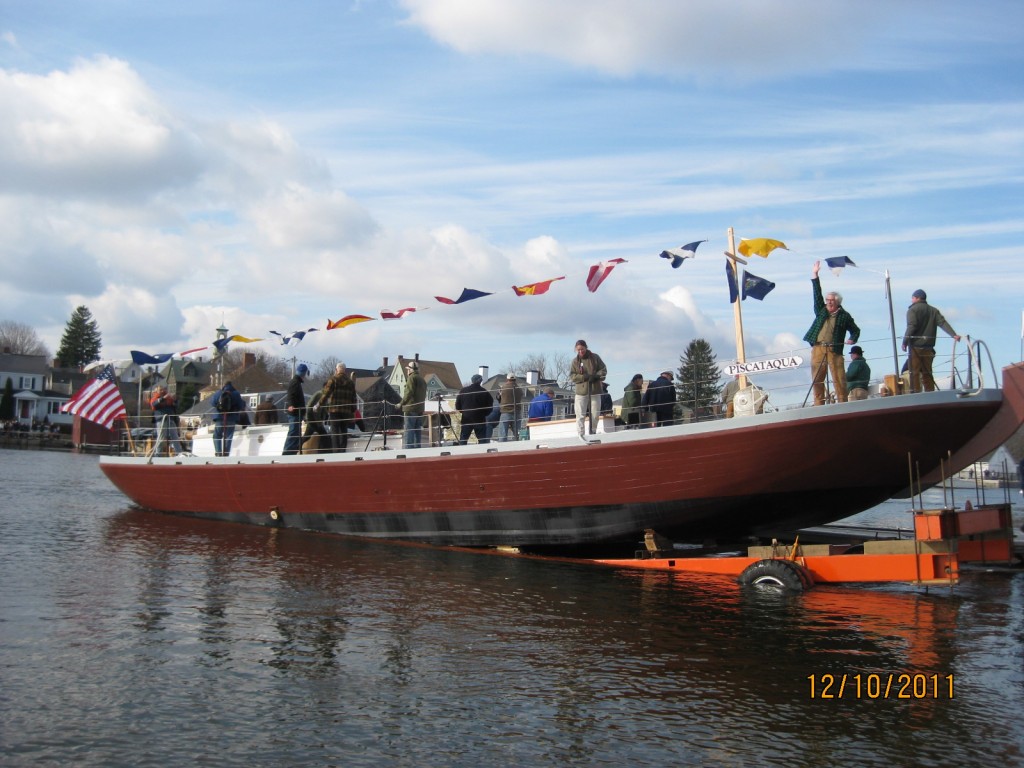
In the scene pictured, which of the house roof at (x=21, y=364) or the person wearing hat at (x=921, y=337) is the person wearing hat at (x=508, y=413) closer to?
the person wearing hat at (x=921, y=337)

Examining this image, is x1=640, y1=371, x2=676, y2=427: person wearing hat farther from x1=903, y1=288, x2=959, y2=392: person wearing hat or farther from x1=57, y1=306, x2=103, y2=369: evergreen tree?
x1=57, y1=306, x2=103, y2=369: evergreen tree

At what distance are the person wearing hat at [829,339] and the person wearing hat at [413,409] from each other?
674 centimetres

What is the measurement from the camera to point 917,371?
41.6 feet

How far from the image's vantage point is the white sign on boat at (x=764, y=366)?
12.7 m

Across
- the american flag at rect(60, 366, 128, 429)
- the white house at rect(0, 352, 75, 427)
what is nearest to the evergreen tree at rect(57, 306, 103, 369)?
the white house at rect(0, 352, 75, 427)

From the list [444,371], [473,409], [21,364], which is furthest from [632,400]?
[21,364]

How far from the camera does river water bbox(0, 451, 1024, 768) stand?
21.4 ft

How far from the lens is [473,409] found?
15.9 metres

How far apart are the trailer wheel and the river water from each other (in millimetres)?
204

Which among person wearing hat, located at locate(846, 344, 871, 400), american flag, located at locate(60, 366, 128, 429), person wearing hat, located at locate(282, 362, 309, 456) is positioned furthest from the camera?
american flag, located at locate(60, 366, 128, 429)

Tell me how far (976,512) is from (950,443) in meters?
0.96

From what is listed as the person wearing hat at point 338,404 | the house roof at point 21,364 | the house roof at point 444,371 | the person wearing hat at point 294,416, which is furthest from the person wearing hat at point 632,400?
the house roof at point 21,364

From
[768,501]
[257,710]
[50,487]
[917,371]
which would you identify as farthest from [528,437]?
[50,487]
